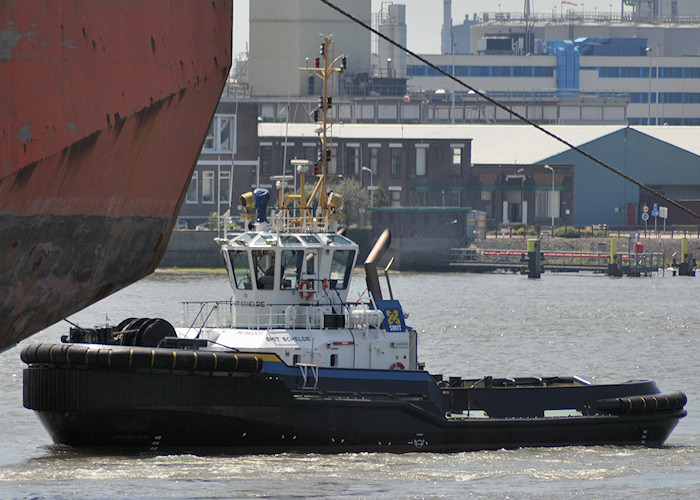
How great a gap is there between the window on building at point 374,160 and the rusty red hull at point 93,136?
254 feet

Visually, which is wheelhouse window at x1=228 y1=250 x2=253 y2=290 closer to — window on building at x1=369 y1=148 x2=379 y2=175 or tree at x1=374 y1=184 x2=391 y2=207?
tree at x1=374 y1=184 x2=391 y2=207

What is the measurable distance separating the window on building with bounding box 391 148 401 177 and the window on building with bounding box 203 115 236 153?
37.0 feet

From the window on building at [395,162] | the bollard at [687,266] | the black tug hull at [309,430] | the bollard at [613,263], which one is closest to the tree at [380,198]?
the window on building at [395,162]

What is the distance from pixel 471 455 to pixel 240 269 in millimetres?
4335

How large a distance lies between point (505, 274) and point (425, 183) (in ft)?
46.5

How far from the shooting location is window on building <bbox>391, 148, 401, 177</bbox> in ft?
286

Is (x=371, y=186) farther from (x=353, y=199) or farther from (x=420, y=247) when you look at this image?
(x=420, y=247)

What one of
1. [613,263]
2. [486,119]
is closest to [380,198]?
[613,263]

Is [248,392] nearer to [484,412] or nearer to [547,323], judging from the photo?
[484,412]

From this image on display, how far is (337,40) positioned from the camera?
Answer: 3964 inches

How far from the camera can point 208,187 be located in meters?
82.2

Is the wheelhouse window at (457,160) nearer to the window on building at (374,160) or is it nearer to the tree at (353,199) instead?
the window on building at (374,160)

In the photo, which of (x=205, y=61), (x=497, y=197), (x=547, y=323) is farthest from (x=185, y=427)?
(x=497, y=197)

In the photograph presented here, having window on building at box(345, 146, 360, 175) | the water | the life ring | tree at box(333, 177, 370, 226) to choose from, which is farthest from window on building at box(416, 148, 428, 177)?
the life ring
